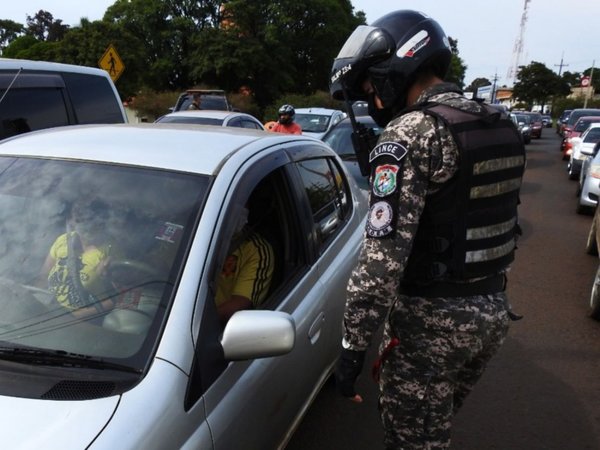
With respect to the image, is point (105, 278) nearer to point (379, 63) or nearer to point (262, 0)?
point (379, 63)

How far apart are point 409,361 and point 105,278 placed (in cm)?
119

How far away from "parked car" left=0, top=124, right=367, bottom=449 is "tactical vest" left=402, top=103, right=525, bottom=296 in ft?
1.94

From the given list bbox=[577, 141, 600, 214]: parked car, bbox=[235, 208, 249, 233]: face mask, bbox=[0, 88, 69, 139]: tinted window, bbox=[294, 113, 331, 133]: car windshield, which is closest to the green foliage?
bbox=[294, 113, 331, 133]: car windshield

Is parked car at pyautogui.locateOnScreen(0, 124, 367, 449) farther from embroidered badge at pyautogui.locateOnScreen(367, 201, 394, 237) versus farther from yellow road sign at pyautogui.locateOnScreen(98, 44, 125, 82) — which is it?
yellow road sign at pyautogui.locateOnScreen(98, 44, 125, 82)

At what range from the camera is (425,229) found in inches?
76.8

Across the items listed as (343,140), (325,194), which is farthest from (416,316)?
(343,140)

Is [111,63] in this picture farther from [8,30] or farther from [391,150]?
[8,30]

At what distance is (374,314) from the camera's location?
187cm

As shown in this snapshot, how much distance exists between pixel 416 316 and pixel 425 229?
347mm

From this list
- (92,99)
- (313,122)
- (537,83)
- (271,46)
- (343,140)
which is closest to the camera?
(92,99)

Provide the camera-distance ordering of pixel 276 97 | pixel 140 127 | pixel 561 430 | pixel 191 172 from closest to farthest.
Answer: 1. pixel 191 172
2. pixel 140 127
3. pixel 561 430
4. pixel 276 97

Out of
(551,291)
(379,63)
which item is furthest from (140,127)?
(551,291)

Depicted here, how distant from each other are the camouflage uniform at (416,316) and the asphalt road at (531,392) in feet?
3.42

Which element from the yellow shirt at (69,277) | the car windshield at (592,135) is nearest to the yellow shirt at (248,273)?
the yellow shirt at (69,277)
